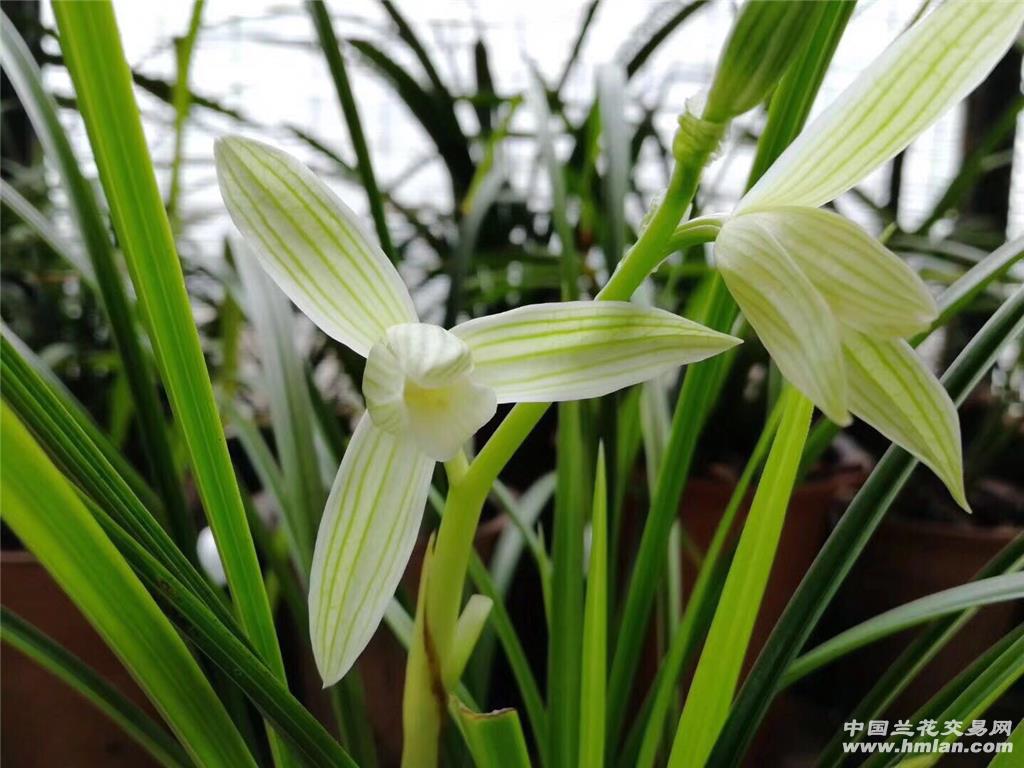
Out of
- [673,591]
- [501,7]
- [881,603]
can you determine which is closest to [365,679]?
[673,591]

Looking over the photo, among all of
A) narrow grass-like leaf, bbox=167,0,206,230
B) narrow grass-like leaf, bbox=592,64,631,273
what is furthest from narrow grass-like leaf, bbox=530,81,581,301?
narrow grass-like leaf, bbox=167,0,206,230

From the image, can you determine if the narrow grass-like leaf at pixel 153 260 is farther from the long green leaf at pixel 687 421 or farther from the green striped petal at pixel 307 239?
the long green leaf at pixel 687 421

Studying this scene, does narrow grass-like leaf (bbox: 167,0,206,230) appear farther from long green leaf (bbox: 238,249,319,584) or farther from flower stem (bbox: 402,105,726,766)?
flower stem (bbox: 402,105,726,766)

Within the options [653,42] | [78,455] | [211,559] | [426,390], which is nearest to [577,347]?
[426,390]

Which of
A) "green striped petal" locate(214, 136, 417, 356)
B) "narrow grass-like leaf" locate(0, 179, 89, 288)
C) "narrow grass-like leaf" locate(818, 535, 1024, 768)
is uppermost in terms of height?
"narrow grass-like leaf" locate(0, 179, 89, 288)

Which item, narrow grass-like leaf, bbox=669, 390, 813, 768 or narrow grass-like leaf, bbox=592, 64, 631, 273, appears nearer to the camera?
narrow grass-like leaf, bbox=669, 390, 813, 768

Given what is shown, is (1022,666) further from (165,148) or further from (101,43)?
(165,148)
